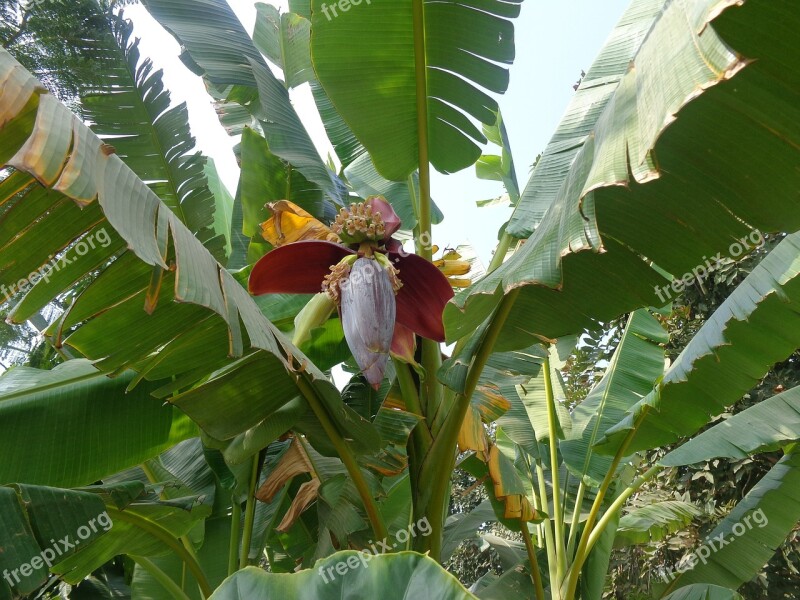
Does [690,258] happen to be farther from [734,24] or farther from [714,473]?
[714,473]

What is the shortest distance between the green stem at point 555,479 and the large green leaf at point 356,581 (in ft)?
6.32

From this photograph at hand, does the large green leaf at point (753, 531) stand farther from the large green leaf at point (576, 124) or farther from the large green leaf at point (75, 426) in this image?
the large green leaf at point (75, 426)

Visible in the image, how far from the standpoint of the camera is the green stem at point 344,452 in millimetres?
1512

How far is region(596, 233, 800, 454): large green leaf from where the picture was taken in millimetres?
1727

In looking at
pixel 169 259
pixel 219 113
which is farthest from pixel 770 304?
pixel 219 113

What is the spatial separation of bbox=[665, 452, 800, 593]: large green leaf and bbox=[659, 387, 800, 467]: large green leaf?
31 centimetres

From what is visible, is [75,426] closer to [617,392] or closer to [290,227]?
[290,227]

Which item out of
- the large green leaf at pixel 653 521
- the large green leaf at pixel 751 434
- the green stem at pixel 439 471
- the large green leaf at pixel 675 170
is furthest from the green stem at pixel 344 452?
the large green leaf at pixel 653 521

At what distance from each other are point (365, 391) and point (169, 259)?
40.0 inches

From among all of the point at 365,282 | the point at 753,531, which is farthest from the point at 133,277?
the point at 753,531

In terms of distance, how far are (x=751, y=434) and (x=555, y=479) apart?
0.90 m

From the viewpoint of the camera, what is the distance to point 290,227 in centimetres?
177

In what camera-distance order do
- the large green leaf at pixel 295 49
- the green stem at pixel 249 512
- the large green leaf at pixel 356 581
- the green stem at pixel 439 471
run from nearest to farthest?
the large green leaf at pixel 356 581 < the green stem at pixel 439 471 < the green stem at pixel 249 512 < the large green leaf at pixel 295 49

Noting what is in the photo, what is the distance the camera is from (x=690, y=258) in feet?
4.28
